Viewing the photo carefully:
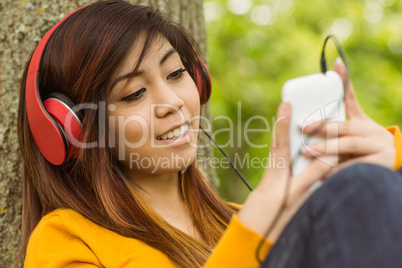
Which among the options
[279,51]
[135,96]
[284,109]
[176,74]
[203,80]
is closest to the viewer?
[284,109]

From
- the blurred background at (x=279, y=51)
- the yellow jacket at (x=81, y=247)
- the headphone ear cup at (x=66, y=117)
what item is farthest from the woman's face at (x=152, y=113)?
the blurred background at (x=279, y=51)

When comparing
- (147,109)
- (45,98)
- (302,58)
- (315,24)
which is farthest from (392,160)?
(315,24)

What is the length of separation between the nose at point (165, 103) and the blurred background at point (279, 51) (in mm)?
2908

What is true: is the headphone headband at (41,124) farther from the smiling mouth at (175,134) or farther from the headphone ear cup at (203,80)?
the headphone ear cup at (203,80)

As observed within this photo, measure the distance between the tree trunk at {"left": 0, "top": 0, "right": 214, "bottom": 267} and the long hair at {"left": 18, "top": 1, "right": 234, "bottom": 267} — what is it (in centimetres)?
22

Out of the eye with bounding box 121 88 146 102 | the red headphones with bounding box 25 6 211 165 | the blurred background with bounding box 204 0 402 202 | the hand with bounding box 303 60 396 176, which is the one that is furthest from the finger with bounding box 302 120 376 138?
the blurred background with bounding box 204 0 402 202

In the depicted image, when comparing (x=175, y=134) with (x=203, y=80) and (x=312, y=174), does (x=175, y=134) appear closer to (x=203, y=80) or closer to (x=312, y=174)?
(x=203, y=80)

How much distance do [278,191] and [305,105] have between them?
0.19m

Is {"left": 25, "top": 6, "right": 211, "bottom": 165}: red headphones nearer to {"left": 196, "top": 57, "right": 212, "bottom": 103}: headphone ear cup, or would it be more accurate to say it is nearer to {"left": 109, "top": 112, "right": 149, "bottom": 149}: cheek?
Result: {"left": 109, "top": 112, "right": 149, "bottom": 149}: cheek

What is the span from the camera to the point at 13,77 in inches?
66.2

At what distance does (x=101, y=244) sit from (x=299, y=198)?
1.97 feet

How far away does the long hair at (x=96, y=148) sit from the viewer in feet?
4.25

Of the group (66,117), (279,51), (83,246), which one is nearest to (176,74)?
(66,117)

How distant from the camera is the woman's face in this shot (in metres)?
1.32
